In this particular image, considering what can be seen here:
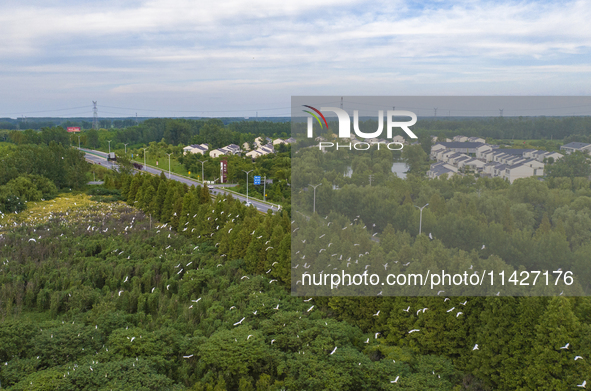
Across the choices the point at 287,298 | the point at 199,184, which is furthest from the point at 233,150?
the point at 287,298

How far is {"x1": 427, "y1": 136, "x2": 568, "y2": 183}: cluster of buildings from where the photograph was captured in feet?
87.9

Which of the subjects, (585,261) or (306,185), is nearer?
(585,261)

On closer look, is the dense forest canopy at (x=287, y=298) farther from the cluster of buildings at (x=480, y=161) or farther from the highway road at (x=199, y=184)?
the highway road at (x=199, y=184)

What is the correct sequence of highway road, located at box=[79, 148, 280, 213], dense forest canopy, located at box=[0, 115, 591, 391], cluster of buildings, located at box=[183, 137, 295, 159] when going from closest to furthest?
dense forest canopy, located at box=[0, 115, 591, 391]
highway road, located at box=[79, 148, 280, 213]
cluster of buildings, located at box=[183, 137, 295, 159]

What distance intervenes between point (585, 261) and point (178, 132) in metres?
94.8

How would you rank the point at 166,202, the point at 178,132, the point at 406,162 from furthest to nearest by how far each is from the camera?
the point at 178,132 → the point at 166,202 → the point at 406,162

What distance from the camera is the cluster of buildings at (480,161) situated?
26781 mm

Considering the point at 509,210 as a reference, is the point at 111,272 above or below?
below

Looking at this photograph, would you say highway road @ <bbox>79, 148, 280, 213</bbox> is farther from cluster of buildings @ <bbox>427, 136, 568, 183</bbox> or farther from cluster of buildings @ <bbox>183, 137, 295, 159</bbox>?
cluster of buildings @ <bbox>427, 136, 568, 183</bbox>

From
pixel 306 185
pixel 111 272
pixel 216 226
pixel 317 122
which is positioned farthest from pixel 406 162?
pixel 111 272

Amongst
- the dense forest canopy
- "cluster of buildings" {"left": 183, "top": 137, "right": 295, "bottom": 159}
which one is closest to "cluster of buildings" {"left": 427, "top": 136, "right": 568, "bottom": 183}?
the dense forest canopy

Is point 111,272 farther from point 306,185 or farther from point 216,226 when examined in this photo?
point 306,185

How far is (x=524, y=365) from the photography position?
14.3 metres

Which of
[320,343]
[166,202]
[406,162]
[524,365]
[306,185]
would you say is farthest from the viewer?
[166,202]
